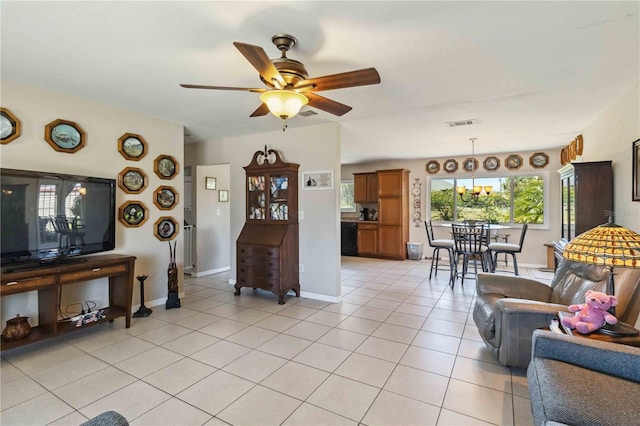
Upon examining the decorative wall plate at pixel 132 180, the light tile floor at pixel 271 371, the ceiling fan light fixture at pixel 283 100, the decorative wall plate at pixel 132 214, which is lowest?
the light tile floor at pixel 271 371

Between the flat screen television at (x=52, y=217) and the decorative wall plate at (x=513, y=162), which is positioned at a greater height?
the decorative wall plate at (x=513, y=162)

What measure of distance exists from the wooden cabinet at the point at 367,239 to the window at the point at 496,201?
1.47 metres

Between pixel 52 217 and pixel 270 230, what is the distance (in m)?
2.39

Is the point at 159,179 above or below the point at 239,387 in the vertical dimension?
above

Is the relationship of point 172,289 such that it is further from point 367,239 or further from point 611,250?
point 367,239

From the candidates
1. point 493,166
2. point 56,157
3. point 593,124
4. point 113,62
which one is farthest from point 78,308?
point 493,166

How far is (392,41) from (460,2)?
49 cm

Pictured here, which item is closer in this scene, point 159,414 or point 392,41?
point 159,414

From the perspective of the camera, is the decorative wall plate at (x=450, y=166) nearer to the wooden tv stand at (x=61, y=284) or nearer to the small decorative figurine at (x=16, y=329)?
the wooden tv stand at (x=61, y=284)

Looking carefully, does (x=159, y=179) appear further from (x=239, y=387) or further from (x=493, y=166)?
(x=493, y=166)

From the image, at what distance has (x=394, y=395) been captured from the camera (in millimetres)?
2129

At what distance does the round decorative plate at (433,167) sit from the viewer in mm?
7191

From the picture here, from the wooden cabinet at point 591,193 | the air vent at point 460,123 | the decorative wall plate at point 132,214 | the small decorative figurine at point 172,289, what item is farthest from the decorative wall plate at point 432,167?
the decorative wall plate at point 132,214

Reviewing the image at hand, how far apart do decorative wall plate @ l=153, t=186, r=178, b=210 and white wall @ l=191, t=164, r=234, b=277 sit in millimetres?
1412
